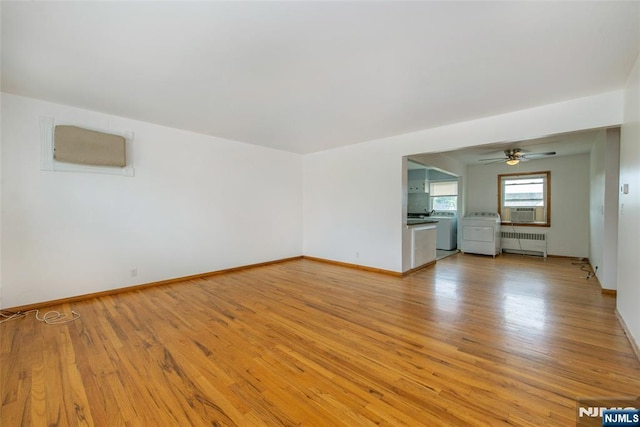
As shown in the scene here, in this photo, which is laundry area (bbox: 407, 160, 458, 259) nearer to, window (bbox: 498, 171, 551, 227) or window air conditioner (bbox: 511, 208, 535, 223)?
window (bbox: 498, 171, 551, 227)

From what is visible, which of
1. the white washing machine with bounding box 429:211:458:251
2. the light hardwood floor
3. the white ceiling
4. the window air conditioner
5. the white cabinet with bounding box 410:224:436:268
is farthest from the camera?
the white washing machine with bounding box 429:211:458:251

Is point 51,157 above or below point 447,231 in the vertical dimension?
above

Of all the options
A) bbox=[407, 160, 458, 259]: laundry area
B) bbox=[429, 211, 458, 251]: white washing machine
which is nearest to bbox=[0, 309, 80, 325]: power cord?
bbox=[407, 160, 458, 259]: laundry area

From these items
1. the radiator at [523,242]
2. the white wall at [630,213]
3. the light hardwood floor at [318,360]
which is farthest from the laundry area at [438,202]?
the white wall at [630,213]

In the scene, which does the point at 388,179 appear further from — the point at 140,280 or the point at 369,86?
the point at 140,280

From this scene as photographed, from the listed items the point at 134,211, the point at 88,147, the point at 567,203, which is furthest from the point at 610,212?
the point at 88,147

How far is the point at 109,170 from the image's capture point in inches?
145

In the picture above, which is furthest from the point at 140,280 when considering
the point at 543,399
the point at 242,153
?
the point at 543,399

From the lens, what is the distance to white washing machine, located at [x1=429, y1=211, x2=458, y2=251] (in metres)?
7.31

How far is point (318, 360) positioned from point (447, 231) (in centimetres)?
640

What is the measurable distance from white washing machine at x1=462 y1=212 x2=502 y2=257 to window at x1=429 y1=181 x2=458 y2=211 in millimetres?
771

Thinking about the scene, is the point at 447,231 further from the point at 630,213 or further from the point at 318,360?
the point at 318,360

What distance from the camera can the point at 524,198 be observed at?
6984mm

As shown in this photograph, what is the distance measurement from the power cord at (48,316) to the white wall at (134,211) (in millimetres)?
156
